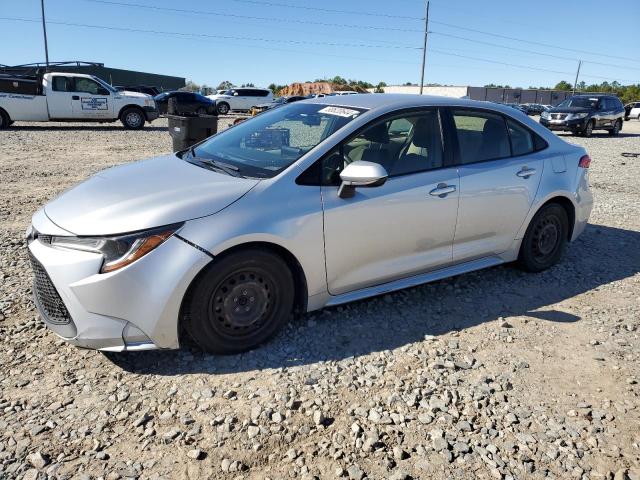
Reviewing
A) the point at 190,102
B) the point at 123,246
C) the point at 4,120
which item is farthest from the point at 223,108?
the point at 123,246

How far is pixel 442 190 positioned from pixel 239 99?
1211 inches

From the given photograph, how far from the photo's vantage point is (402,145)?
3.79m

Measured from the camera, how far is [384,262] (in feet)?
11.9

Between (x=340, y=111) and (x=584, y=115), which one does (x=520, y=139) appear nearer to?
(x=340, y=111)

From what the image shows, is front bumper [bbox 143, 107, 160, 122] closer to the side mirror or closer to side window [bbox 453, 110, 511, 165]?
side window [bbox 453, 110, 511, 165]

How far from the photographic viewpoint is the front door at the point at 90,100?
1717cm

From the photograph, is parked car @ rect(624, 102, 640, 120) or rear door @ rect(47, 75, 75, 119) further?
parked car @ rect(624, 102, 640, 120)

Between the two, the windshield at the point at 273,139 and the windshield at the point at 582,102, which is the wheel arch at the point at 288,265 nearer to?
the windshield at the point at 273,139

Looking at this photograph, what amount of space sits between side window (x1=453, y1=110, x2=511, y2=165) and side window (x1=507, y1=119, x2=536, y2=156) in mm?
72

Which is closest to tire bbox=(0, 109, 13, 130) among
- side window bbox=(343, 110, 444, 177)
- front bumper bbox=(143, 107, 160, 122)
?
front bumper bbox=(143, 107, 160, 122)

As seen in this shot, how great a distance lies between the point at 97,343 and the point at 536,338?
2909 millimetres

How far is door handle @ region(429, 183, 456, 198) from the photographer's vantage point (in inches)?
148

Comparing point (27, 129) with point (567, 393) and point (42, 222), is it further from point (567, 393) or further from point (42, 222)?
point (567, 393)

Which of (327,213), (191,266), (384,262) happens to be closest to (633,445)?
(384,262)
